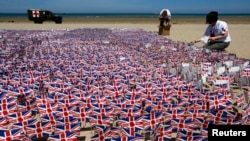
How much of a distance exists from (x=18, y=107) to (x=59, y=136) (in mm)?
1980

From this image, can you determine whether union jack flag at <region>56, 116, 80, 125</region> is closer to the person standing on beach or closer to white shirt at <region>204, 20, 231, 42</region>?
the person standing on beach

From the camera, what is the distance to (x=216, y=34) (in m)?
14.0

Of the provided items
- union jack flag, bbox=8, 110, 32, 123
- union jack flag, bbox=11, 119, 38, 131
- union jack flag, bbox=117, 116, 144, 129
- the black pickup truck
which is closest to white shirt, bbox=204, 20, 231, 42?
union jack flag, bbox=117, 116, 144, 129

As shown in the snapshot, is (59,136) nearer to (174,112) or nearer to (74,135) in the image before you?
(74,135)

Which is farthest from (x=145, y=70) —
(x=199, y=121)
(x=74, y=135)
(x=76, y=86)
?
(x=74, y=135)

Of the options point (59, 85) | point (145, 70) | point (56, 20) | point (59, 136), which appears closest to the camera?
point (59, 136)

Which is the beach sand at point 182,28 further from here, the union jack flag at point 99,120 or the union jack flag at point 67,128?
the union jack flag at point 67,128

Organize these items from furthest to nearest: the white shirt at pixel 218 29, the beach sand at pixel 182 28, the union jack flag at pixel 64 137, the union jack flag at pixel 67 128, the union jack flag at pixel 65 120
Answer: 1. the beach sand at pixel 182 28
2. the white shirt at pixel 218 29
3. the union jack flag at pixel 65 120
4. the union jack flag at pixel 67 128
5. the union jack flag at pixel 64 137

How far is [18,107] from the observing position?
6398 millimetres

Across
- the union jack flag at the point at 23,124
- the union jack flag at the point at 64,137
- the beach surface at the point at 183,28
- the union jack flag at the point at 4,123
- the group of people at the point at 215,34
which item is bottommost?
the beach surface at the point at 183,28

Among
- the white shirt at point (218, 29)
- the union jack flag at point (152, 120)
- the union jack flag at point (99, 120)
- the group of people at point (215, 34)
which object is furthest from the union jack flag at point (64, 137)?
the white shirt at point (218, 29)

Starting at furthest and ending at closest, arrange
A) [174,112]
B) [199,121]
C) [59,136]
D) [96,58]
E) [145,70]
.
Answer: [96,58] < [145,70] < [174,112] < [199,121] < [59,136]

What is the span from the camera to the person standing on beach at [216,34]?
523 inches

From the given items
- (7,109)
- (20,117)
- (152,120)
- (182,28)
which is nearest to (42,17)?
(182,28)
